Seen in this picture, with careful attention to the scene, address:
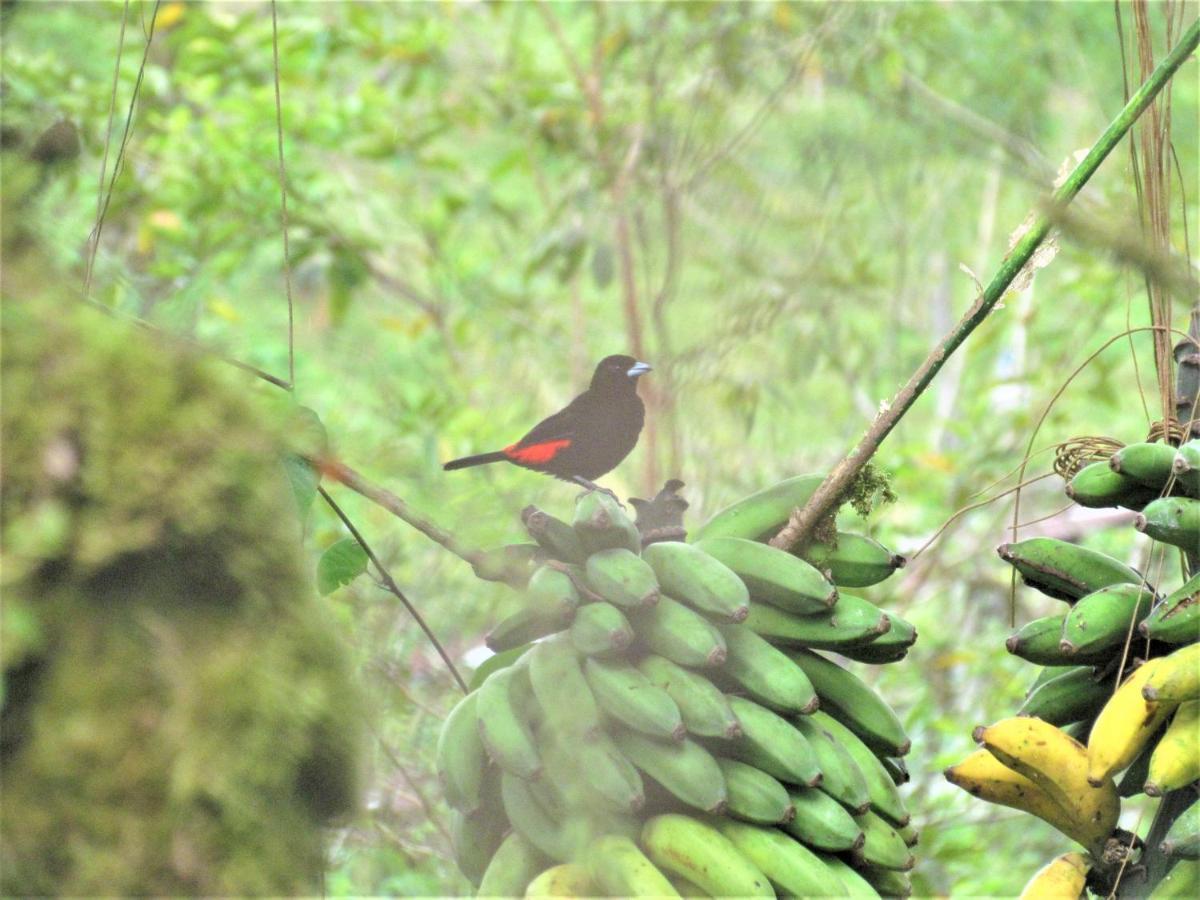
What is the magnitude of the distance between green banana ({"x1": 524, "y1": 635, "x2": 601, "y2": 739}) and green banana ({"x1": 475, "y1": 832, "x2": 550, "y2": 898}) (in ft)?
0.28

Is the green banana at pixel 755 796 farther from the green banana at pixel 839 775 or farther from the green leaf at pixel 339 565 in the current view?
the green leaf at pixel 339 565

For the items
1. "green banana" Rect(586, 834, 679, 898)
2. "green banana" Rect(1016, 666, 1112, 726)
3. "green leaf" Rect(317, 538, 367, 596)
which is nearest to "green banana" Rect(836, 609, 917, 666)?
"green banana" Rect(1016, 666, 1112, 726)

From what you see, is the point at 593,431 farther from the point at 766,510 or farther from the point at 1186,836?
the point at 1186,836

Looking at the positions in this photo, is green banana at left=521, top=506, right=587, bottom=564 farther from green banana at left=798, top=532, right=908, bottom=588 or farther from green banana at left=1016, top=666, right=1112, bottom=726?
green banana at left=1016, top=666, right=1112, bottom=726

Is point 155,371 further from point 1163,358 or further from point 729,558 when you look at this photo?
point 1163,358

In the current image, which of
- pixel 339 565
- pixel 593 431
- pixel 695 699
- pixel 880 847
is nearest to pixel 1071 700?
pixel 880 847

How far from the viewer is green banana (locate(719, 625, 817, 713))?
80 cm

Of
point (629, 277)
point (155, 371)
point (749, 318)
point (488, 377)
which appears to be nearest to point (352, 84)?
point (488, 377)

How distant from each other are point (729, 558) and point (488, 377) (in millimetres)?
2601

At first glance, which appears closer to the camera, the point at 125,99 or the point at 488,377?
the point at 125,99

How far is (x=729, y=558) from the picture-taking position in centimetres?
85

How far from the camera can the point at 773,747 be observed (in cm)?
78

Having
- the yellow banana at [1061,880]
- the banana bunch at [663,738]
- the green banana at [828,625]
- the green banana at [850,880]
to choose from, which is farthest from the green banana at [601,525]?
the yellow banana at [1061,880]

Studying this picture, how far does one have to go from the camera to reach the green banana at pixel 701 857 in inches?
29.4
